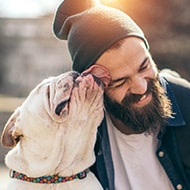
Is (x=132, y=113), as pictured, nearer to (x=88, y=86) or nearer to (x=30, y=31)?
(x=88, y=86)

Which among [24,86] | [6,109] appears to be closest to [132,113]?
[6,109]

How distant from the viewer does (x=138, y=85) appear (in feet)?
8.61

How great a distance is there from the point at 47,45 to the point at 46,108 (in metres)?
9.37

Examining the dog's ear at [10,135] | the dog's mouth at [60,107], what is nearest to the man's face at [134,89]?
the dog's mouth at [60,107]

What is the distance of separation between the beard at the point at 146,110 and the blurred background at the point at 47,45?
433 cm

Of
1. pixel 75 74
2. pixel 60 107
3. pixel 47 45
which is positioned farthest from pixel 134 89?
pixel 47 45

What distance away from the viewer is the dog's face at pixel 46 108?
240 cm

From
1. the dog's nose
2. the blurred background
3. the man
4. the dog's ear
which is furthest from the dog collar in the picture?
the blurred background

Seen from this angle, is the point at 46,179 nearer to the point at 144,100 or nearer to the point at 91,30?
the point at 144,100

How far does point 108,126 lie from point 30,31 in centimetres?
913

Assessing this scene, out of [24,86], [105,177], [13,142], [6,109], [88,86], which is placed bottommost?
[24,86]

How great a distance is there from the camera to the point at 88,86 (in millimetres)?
2461

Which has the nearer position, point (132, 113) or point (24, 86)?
point (132, 113)

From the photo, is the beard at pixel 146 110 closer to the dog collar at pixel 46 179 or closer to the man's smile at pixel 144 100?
the man's smile at pixel 144 100
